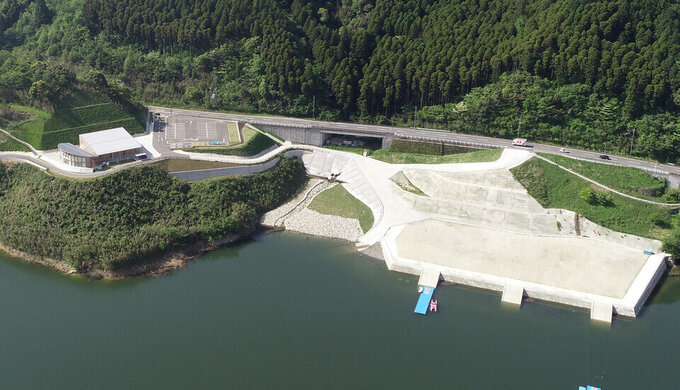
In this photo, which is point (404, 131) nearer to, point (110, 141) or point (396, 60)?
point (396, 60)

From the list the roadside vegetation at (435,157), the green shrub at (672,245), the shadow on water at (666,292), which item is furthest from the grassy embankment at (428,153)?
the shadow on water at (666,292)

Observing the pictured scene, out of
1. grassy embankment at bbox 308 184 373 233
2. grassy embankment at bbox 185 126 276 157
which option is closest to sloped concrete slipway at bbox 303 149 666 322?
grassy embankment at bbox 308 184 373 233

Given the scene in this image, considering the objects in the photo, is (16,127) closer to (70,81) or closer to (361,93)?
(70,81)

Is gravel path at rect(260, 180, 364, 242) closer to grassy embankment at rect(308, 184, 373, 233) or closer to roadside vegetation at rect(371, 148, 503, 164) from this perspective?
grassy embankment at rect(308, 184, 373, 233)

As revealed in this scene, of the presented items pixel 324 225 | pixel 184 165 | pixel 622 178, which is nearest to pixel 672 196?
pixel 622 178

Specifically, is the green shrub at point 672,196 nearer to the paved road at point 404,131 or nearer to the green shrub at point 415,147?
the paved road at point 404,131

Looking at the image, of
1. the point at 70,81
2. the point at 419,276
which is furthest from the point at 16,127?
the point at 419,276
